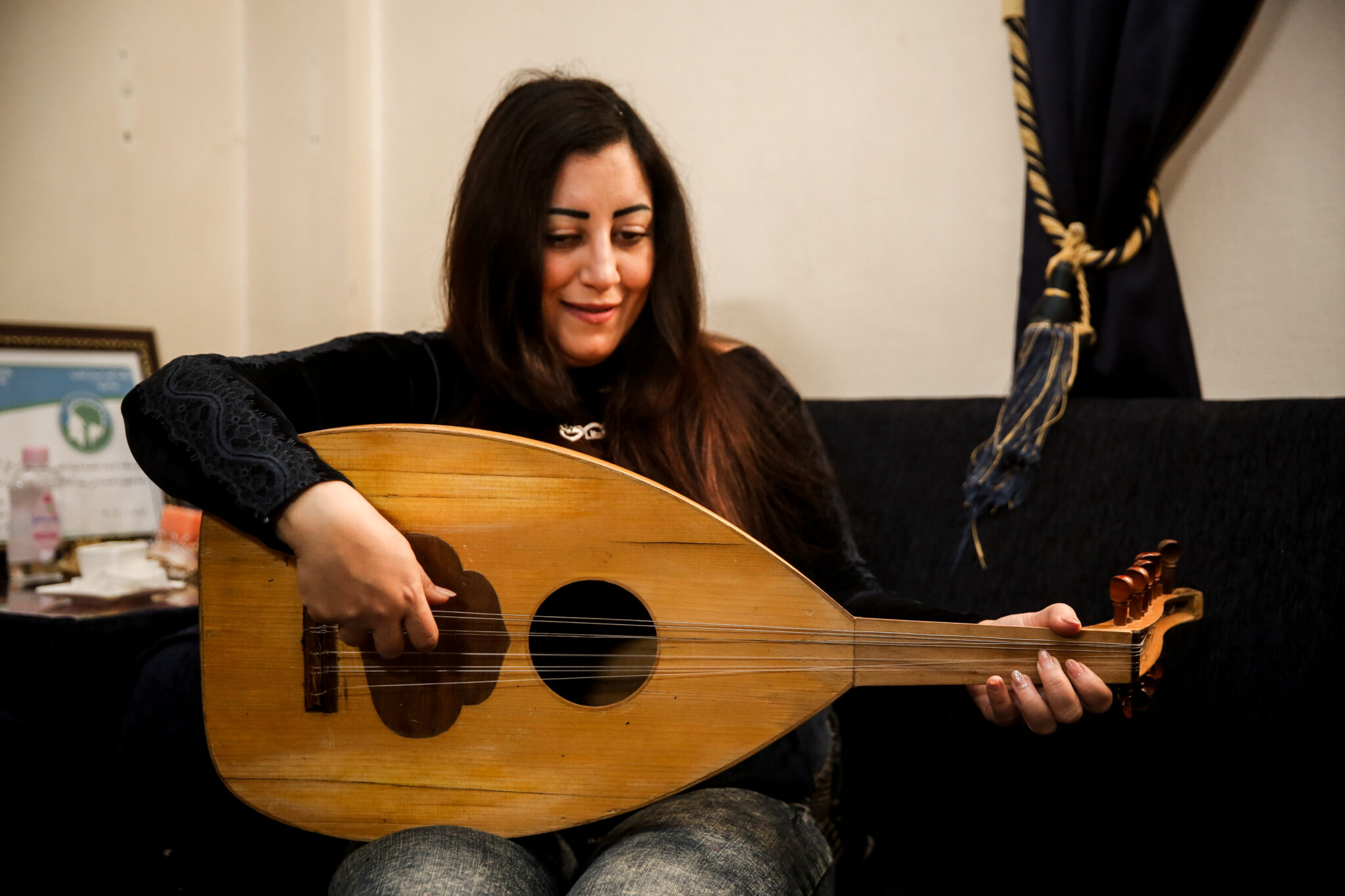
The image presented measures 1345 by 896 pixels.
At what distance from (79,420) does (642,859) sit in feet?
5.25

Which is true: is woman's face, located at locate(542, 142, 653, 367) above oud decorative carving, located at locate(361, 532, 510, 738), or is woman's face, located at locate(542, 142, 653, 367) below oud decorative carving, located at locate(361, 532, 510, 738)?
above

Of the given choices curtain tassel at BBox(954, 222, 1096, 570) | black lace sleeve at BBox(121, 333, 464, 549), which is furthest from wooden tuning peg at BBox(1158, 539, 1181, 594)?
black lace sleeve at BBox(121, 333, 464, 549)

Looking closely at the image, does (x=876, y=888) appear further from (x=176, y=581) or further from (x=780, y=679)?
(x=176, y=581)

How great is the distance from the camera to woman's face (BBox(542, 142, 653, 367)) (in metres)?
1.25

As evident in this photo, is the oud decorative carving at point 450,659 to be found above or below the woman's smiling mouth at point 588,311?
below

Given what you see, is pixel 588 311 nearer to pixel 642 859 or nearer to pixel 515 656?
pixel 515 656

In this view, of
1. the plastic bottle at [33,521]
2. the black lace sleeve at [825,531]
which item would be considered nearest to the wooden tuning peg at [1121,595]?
the black lace sleeve at [825,531]

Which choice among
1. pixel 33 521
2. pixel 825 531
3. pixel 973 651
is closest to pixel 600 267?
pixel 825 531

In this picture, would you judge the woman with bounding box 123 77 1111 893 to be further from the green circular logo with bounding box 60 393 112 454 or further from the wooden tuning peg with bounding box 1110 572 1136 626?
the green circular logo with bounding box 60 393 112 454

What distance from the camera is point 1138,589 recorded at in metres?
0.99

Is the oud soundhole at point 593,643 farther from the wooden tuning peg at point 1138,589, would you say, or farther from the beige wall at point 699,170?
the beige wall at point 699,170

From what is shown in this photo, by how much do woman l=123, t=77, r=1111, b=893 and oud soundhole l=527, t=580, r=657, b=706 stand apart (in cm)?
14

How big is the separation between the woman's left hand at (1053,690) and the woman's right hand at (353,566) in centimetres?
62

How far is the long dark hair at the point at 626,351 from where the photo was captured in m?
1.25
